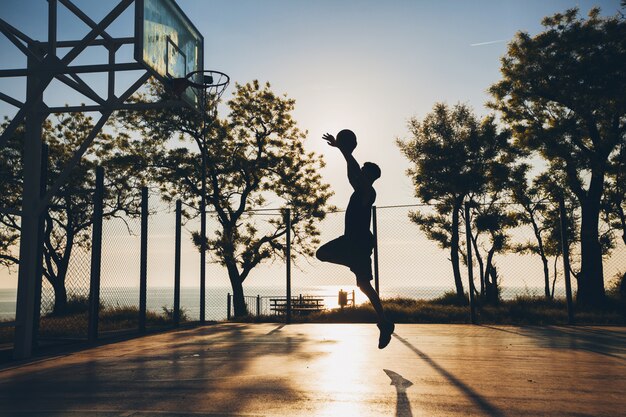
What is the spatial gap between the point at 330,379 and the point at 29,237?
4.84 m

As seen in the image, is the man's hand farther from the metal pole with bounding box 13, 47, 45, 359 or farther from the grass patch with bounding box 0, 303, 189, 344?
the grass patch with bounding box 0, 303, 189, 344

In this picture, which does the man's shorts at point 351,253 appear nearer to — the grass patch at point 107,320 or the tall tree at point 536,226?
the grass patch at point 107,320

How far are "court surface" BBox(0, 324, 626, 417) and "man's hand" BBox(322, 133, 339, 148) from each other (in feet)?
7.30

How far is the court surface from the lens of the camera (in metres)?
3.40

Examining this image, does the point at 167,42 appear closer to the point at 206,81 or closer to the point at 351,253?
the point at 206,81

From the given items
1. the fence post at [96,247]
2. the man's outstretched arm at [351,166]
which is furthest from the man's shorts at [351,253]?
the fence post at [96,247]

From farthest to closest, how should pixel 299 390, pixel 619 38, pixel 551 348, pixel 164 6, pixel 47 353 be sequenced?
pixel 619 38, pixel 164 6, pixel 47 353, pixel 551 348, pixel 299 390

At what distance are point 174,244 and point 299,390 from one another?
24.7 ft

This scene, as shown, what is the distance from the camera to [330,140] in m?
4.87

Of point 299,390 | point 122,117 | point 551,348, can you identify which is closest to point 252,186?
point 122,117

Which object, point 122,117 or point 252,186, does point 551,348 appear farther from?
point 122,117

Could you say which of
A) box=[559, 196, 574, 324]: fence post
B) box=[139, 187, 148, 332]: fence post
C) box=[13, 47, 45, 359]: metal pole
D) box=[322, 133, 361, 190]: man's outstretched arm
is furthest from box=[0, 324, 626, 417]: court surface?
box=[559, 196, 574, 324]: fence post

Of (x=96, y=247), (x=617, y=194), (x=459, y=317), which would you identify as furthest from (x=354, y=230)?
(x=617, y=194)

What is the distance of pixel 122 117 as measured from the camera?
67.6 feet
